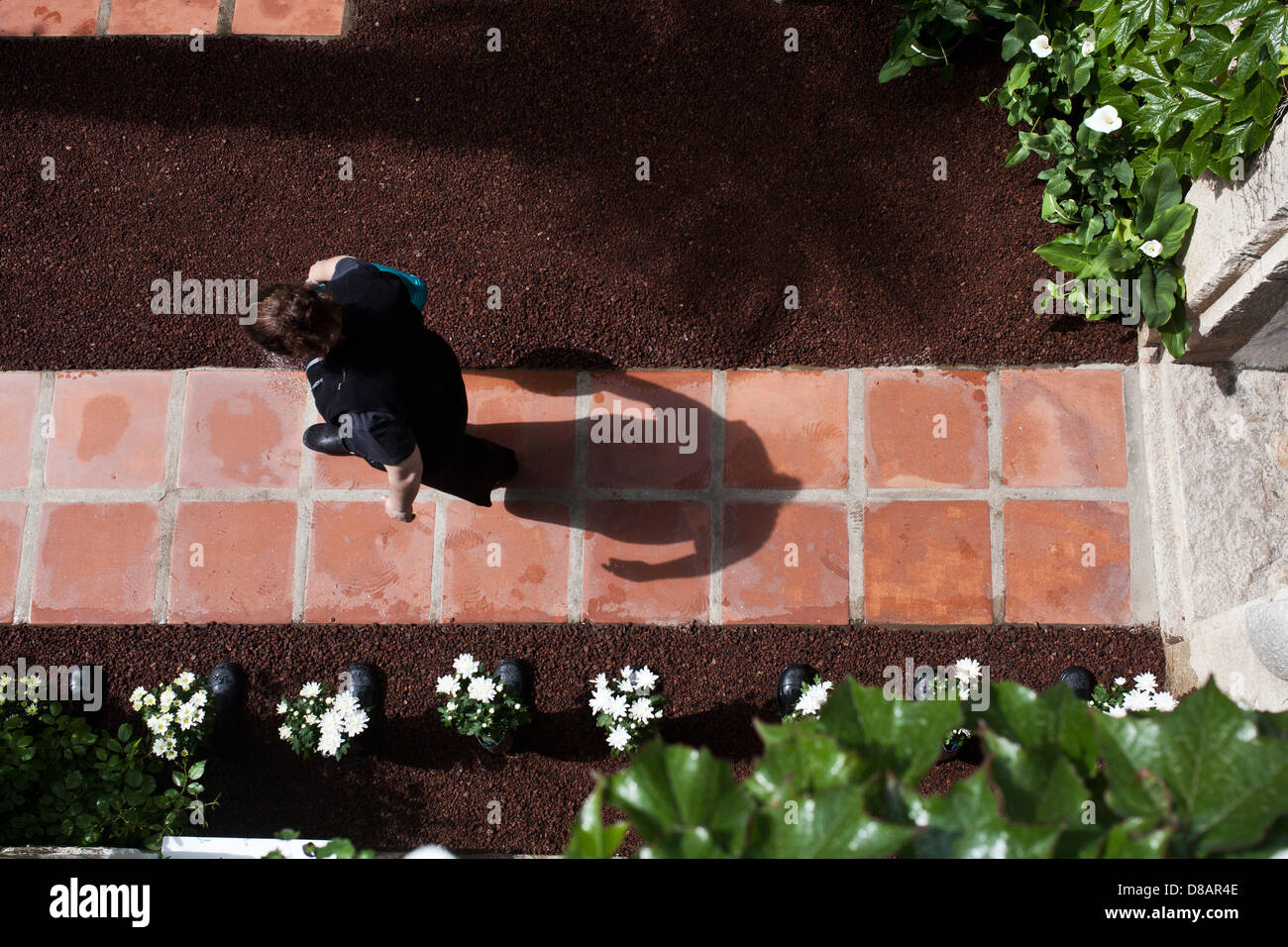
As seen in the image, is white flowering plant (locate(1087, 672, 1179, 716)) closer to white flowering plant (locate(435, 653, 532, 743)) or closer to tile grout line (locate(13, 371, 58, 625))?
white flowering plant (locate(435, 653, 532, 743))

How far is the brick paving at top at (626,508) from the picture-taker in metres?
3.80

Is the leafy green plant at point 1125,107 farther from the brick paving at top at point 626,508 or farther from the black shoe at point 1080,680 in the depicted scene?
the black shoe at point 1080,680

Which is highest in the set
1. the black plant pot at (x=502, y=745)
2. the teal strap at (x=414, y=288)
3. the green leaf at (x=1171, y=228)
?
the green leaf at (x=1171, y=228)

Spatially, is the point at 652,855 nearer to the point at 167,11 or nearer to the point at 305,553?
the point at 305,553

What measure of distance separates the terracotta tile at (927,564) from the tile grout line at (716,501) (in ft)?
2.09

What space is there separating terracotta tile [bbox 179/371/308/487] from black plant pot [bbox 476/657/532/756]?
1.34 metres

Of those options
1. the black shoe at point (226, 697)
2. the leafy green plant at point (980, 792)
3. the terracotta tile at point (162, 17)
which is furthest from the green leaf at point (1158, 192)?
the terracotta tile at point (162, 17)

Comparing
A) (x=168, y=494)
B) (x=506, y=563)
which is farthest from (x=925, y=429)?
(x=168, y=494)

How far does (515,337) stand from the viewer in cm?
415

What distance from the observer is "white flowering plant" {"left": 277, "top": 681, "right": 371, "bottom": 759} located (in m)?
3.36

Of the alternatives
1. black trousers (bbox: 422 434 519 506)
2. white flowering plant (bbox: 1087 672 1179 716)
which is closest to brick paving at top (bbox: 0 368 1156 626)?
black trousers (bbox: 422 434 519 506)

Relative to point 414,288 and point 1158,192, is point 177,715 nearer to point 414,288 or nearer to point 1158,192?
point 414,288

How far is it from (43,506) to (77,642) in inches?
27.1
